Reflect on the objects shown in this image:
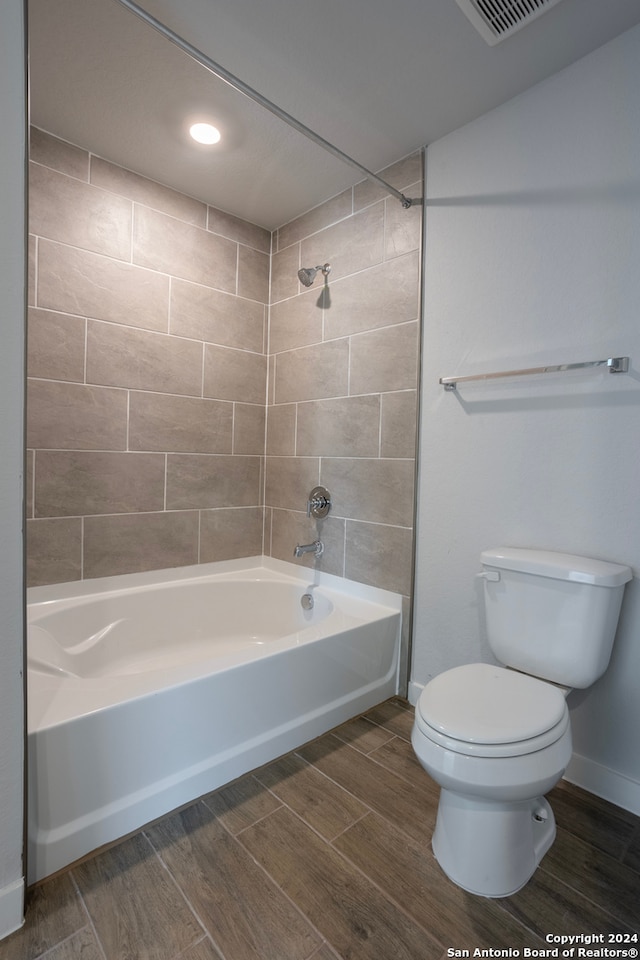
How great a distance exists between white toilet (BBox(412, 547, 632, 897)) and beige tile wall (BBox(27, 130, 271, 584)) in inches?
61.3

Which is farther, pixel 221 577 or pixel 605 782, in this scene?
pixel 221 577

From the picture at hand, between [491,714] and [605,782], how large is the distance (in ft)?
2.42

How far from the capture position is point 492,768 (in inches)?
44.7

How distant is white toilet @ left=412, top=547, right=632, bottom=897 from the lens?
1150 millimetres

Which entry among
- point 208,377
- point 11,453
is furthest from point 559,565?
point 208,377

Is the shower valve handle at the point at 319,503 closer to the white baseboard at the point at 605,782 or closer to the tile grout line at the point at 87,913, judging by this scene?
the white baseboard at the point at 605,782

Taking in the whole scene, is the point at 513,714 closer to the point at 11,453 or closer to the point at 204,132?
the point at 11,453

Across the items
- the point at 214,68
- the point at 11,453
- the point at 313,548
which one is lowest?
the point at 313,548

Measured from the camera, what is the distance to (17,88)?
1.08 meters

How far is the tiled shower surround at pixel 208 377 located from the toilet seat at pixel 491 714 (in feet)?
Result: 2.64

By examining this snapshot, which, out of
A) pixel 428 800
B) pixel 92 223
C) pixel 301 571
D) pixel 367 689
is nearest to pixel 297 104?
pixel 92 223

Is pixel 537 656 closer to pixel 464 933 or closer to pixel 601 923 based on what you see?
pixel 601 923

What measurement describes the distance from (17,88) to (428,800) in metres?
2.23

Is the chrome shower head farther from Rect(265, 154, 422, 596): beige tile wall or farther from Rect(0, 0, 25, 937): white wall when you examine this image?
Rect(0, 0, 25, 937): white wall
